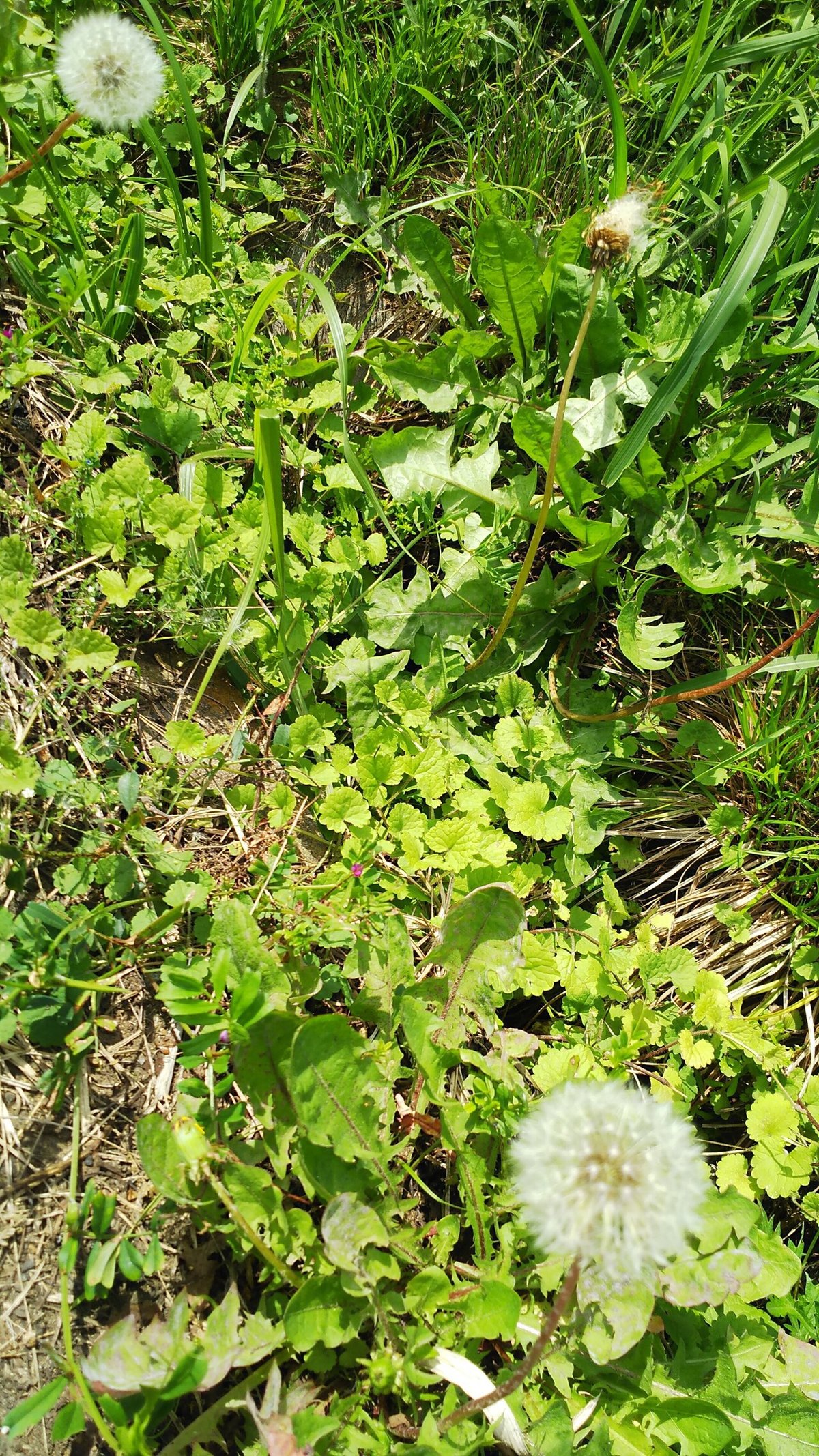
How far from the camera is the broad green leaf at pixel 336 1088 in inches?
66.4

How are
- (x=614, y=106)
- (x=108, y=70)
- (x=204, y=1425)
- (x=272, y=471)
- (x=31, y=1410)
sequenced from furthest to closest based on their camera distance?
(x=614, y=106), (x=108, y=70), (x=272, y=471), (x=204, y=1425), (x=31, y=1410)

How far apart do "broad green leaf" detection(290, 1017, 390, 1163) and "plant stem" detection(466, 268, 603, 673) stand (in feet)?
3.43

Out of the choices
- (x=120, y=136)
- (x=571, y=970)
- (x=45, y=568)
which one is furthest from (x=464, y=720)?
(x=120, y=136)

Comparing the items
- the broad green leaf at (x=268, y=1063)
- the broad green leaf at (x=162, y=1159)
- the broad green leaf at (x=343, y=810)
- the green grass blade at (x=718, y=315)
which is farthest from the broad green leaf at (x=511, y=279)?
the broad green leaf at (x=162, y=1159)

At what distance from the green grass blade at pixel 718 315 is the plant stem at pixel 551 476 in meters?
0.20

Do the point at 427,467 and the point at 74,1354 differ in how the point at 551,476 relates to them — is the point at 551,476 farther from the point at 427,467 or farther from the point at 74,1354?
the point at 74,1354

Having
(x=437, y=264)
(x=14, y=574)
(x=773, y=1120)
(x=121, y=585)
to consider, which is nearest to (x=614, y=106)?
(x=437, y=264)

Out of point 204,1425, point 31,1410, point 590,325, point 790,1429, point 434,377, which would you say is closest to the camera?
point 31,1410

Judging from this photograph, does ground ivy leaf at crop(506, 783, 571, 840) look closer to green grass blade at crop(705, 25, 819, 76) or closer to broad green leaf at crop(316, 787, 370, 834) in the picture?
broad green leaf at crop(316, 787, 370, 834)

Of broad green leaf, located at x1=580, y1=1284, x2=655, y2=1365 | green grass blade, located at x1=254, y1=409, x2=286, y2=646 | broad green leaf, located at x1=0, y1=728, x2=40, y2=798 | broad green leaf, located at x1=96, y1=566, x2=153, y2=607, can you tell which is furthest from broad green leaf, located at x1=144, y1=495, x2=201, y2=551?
broad green leaf, located at x1=580, y1=1284, x2=655, y2=1365

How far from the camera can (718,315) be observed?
6.98ft

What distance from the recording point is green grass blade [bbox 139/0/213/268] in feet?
7.51

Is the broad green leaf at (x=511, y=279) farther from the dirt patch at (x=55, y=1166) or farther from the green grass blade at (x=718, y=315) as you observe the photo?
the dirt patch at (x=55, y=1166)

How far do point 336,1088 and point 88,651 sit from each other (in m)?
1.05
